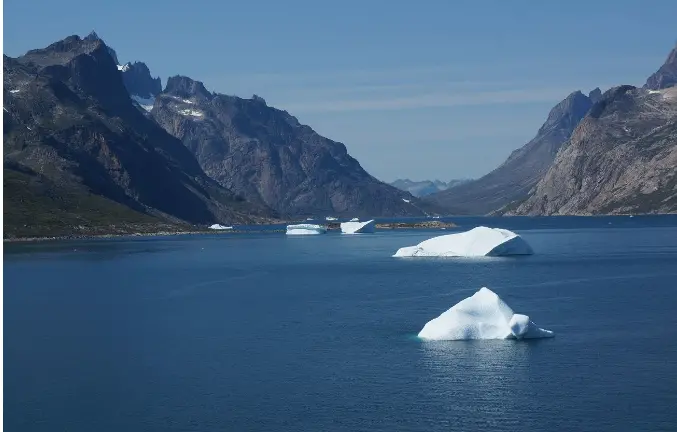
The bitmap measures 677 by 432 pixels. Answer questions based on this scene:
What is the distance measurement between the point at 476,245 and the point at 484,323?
10054cm

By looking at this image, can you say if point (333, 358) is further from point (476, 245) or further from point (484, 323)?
point (476, 245)

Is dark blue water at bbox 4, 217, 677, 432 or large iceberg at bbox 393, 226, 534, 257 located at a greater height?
large iceberg at bbox 393, 226, 534, 257

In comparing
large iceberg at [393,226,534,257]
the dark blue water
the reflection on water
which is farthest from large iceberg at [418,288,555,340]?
large iceberg at [393,226,534,257]

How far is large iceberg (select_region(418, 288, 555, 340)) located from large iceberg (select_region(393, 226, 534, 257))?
94157mm

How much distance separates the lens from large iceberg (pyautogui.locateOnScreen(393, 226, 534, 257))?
168125 mm

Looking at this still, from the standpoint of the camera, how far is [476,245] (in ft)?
562

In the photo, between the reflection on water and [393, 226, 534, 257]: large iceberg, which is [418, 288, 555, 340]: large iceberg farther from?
[393, 226, 534, 257]: large iceberg

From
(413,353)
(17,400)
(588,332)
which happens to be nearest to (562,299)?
(588,332)

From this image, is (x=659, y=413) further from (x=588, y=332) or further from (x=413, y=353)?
(x=588, y=332)

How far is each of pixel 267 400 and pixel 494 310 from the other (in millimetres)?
24571

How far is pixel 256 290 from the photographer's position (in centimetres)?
12181

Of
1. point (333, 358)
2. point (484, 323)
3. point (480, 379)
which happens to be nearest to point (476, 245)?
point (484, 323)

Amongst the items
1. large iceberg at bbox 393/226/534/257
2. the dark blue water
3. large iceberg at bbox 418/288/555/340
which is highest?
large iceberg at bbox 393/226/534/257

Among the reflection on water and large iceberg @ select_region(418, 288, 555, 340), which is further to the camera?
large iceberg @ select_region(418, 288, 555, 340)
